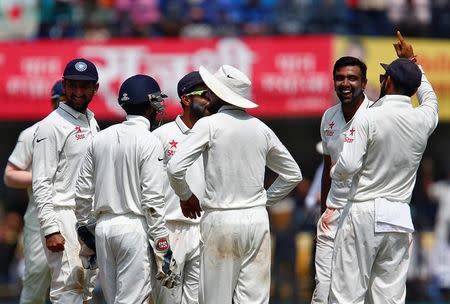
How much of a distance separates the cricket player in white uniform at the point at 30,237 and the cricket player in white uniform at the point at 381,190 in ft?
10.4

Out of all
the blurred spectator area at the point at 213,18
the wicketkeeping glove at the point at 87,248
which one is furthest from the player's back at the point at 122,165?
the blurred spectator area at the point at 213,18

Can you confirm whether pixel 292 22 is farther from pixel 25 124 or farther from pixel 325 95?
pixel 25 124

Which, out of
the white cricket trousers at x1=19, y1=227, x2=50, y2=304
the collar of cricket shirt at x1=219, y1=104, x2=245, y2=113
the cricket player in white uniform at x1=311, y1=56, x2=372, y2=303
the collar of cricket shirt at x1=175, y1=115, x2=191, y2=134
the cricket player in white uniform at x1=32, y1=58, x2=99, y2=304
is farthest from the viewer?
the white cricket trousers at x1=19, y1=227, x2=50, y2=304

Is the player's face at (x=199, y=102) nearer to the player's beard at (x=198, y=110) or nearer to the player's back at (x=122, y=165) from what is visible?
the player's beard at (x=198, y=110)

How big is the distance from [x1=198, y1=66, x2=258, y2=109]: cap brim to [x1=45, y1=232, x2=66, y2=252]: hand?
76.1 inches

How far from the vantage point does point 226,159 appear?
10.4 metres

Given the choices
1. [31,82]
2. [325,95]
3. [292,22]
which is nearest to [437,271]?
[325,95]

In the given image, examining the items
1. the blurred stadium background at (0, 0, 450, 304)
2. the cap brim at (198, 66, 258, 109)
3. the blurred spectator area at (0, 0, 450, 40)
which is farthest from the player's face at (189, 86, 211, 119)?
the blurred spectator area at (0, 0, 450, 40)

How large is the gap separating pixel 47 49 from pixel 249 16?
3.99m

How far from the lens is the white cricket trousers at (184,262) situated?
11617 millimetres

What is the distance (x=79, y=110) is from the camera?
11.6 meters

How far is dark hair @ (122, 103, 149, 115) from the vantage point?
425 inches

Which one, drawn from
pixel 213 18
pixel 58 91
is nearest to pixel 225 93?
pixel 58 91

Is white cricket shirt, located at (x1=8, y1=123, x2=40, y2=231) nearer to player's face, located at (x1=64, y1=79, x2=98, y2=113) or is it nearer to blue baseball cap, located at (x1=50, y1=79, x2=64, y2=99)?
blue baseball cap, located at (x1=50, y1=79, x2=64, y2=99)
